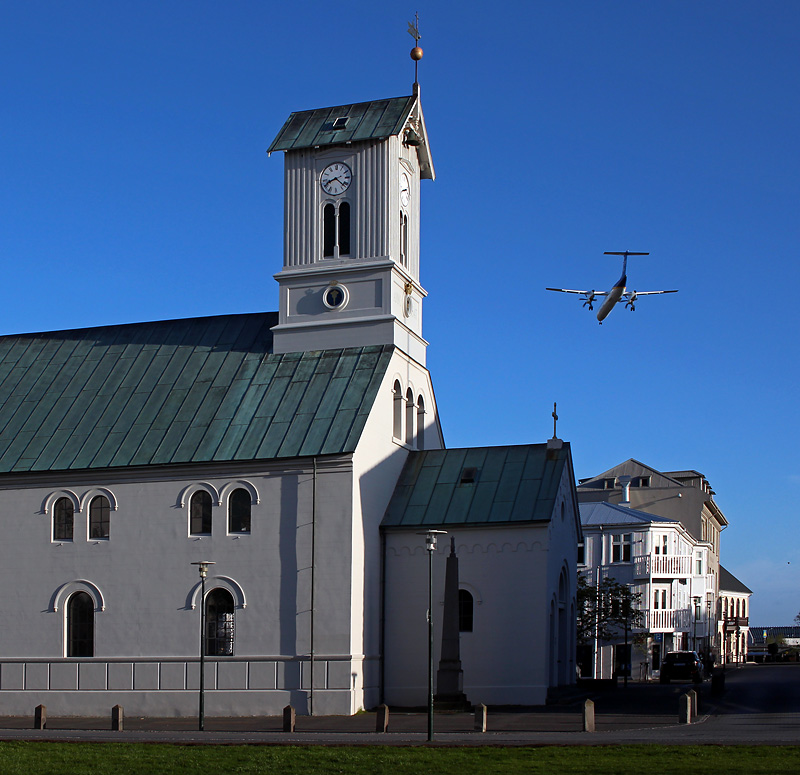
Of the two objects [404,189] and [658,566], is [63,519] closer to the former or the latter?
[404,189]

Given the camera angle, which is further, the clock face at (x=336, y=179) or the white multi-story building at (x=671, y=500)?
the white multi-story building at (x=671, y=500)

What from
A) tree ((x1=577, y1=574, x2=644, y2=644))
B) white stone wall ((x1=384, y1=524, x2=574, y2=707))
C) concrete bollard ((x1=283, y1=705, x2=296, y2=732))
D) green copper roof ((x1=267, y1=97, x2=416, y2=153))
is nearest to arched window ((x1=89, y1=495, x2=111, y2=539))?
white stone wall ((x1=384, y1=524, x2=574, y2=707))

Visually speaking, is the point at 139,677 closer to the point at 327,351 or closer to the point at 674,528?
the point at 327,351

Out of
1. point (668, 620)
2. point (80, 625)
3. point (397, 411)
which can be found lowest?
point (668, 620)

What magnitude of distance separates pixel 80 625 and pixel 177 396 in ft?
29.2

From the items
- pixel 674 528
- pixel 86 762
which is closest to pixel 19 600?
pixel 86 762

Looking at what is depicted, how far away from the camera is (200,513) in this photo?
39.2 metres

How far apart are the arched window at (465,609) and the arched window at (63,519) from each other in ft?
46.2

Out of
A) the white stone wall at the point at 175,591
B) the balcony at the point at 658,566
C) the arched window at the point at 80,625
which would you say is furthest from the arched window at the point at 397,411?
the balcony at the point at 658,566

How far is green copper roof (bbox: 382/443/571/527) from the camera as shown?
39.6 m

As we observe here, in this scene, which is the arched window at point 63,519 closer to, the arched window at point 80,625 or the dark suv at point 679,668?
the arched window at point 80,625

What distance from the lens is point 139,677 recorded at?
3828cm

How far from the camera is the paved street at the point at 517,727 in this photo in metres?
26.5

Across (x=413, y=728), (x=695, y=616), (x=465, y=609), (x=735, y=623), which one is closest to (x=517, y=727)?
(x=413, y=728)
